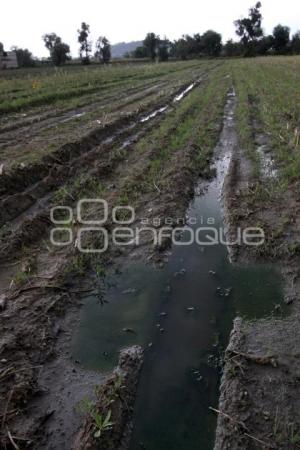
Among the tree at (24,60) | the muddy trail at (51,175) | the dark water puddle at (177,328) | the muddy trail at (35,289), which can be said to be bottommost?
the dark water puddle at (177,328)

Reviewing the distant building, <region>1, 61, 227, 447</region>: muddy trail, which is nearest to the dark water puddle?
<region>1, 61, 227, 447</region>: muddy trail

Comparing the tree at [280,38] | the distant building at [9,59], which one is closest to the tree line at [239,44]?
the tree at [280,38]

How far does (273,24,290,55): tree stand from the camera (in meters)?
75.8

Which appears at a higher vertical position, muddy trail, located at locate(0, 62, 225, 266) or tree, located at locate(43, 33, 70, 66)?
tree, located at locate(43, 33, 70, 66)

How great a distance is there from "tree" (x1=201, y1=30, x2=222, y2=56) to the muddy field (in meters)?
73.5

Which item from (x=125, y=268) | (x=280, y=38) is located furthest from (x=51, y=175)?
(x=280, y=38)

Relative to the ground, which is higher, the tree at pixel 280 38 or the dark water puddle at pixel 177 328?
the tree at pixel 280 38

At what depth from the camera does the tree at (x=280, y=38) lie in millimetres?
75750

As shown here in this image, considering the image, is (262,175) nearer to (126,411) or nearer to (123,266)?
(123,266)

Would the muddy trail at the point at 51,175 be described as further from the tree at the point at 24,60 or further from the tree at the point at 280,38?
the tree at the point at 280,38

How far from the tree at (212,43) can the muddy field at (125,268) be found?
2894 inches

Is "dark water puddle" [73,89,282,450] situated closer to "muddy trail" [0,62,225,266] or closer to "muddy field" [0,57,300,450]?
"muddy field" [0,57,300,450]

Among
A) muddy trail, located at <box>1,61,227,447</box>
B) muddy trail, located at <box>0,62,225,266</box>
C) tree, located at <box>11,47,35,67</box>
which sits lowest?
muddy trail, located at <box>1,61,227,447</box>

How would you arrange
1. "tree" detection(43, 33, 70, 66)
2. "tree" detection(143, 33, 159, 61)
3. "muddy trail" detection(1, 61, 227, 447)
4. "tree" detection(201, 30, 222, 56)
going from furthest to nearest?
1. "tree" detection(143, 33, 159, 61)
2. "tree" detection(201, 30, 222, 56)
3. "tree" detection(43, 33, 70, 66)
4. "muddy trail" detection(1, 61, 227, 447)
